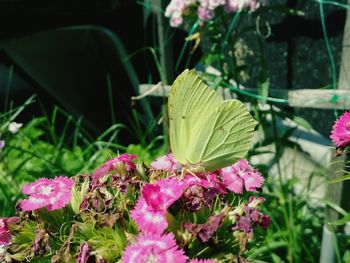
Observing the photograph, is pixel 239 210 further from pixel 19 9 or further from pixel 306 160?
pixel 19 9

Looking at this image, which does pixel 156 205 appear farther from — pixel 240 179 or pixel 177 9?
pixel 177 9

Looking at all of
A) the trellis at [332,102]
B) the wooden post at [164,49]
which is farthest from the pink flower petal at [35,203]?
the wooden post at [164,49]

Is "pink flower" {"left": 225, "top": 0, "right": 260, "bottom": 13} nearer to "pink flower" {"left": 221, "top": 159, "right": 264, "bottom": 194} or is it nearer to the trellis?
the trellis

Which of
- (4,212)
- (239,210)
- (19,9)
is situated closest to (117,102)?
(19,9)

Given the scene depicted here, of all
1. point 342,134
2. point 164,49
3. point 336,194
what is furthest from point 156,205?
point 164,49

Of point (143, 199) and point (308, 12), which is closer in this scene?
point (143, 199)

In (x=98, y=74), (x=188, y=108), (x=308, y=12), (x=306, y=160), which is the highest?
(x=188, y=108)

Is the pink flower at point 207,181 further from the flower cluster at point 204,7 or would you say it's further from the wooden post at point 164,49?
the wooden post at point 164,49
